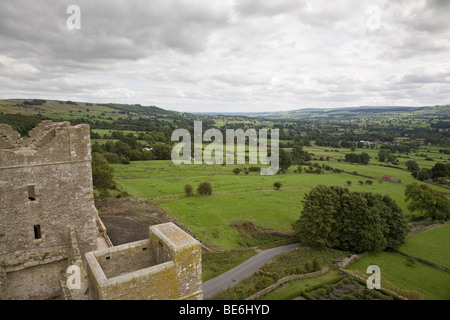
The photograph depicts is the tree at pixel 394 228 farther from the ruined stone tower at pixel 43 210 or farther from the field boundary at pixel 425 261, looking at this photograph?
the ruined stone tower at pixel 43 210

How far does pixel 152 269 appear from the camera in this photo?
28.3 feet

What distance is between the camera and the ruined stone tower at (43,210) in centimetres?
1062

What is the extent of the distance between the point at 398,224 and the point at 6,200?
37699mm

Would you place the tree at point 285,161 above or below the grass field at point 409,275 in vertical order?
above

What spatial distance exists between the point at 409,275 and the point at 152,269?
28111 mm

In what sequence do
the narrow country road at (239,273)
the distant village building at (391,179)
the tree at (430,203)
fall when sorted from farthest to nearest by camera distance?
the distant village building at (391,179)
the tree at (430,203)
the narrow country road at (239,273)

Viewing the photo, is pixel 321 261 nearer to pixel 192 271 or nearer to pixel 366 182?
pixel 192 271

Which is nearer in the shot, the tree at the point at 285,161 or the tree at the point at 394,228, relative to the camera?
the tree at the point at 394,228

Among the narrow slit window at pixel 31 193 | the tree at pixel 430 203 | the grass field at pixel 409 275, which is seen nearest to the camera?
the narrow slit window at pixel 31 193

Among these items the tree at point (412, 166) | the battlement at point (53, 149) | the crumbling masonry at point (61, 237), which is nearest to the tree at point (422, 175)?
the tree at point (412, 166)

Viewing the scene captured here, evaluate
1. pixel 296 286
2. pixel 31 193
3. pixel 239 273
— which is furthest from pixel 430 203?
pixel 31 193

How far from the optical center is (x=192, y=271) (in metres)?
9.45

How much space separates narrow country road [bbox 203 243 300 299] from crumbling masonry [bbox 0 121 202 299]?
13121 mm

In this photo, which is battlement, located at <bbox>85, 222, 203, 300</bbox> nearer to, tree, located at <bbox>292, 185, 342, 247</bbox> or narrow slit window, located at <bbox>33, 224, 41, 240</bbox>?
narrow slit window, located at <bbox>33, 224, 41, 240</bbox>
